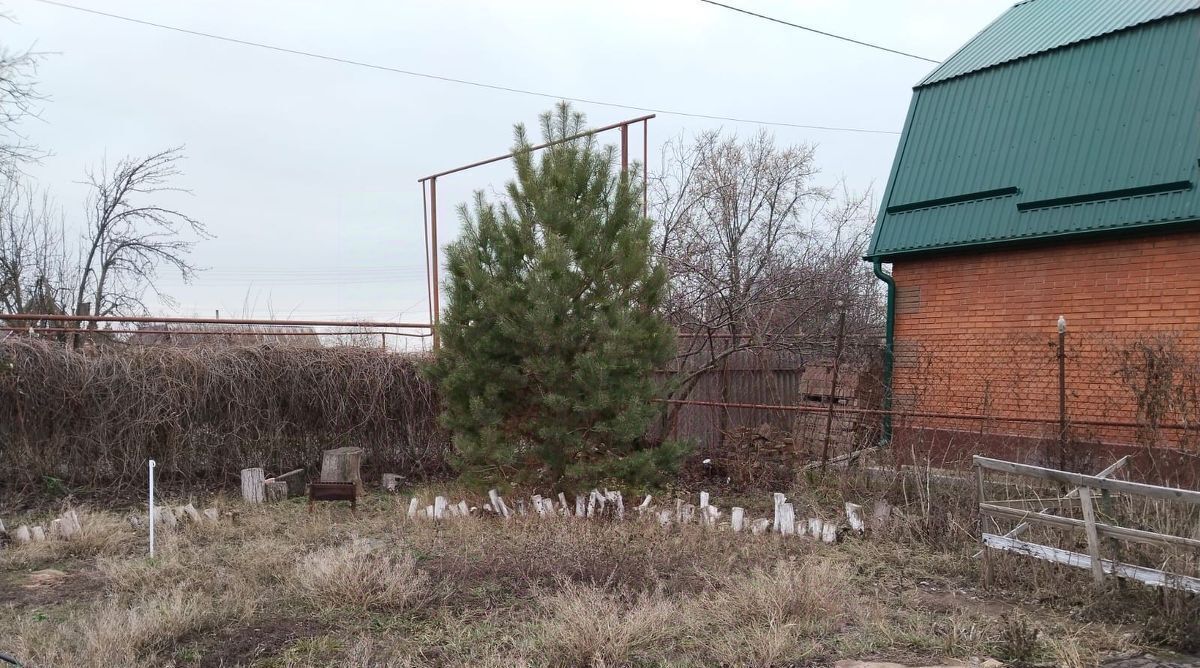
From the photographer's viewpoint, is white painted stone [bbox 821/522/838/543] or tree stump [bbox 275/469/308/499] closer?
white painted stone [bbox 821/522/838/543]

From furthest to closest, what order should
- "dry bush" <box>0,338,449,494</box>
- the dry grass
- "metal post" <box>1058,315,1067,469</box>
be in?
"dry bush" <box>0,338,449,494</box> < "metal post" <box>1058,315,1067,469</box> < the dry grass

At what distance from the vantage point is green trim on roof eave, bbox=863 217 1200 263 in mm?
9016

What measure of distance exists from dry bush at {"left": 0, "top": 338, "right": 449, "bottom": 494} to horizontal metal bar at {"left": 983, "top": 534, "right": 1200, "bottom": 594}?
6.62 metres

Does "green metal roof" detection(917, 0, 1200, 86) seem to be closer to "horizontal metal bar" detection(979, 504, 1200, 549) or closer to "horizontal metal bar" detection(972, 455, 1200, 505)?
"horizontal metal bar" detection(972, 455, 1200, 505)

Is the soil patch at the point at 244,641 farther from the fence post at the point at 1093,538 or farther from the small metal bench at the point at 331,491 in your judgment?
the fence post at the point at 1093,538

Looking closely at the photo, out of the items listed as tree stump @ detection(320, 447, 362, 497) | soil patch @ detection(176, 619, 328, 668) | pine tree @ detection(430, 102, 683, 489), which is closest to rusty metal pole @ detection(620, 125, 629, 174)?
pine tree @ detection(430, 102, 683, 489)

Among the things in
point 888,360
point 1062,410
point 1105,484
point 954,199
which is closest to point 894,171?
point 954,199

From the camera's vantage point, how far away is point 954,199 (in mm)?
10906

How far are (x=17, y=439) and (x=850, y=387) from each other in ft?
33.5

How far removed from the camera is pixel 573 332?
28.8ft

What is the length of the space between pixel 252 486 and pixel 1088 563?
9.01 meters

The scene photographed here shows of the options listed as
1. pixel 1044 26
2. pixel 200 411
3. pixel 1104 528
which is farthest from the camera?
pixel 1044 26

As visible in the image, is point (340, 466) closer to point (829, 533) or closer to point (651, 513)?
point (651, 513)

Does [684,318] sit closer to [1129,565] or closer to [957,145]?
[957,145]
